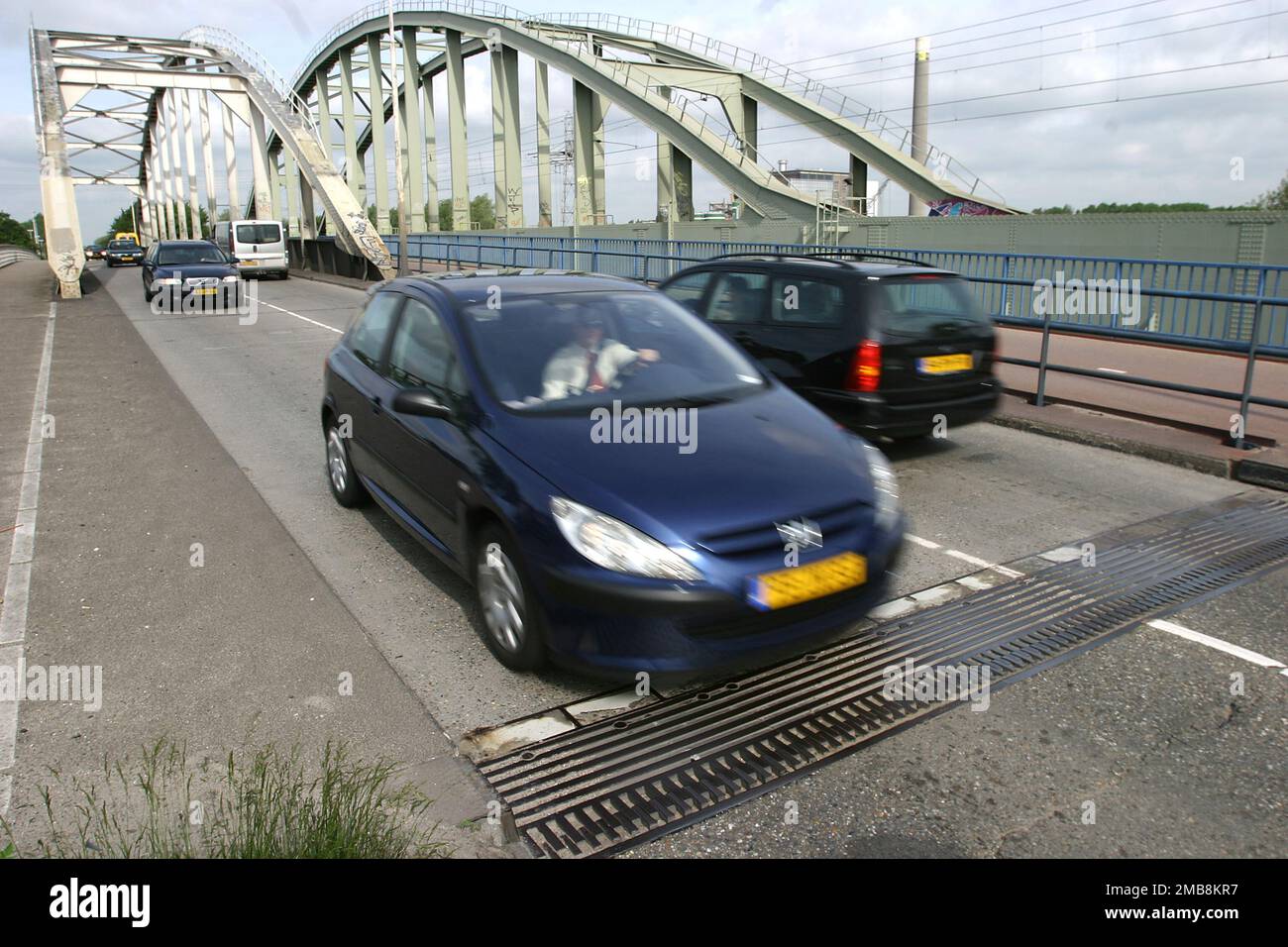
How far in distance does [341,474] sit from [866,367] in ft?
12.7

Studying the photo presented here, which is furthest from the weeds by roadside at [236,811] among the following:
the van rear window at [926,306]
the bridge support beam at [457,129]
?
the bridge support beam at [457,129]

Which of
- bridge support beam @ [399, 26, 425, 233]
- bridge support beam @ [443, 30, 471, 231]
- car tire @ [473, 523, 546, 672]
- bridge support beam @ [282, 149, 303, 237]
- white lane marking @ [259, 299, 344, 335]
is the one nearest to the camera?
car tire @ [473, 523, 546, 672]

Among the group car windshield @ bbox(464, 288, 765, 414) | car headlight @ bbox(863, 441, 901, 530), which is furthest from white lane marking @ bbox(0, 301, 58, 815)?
car headlight @ bbox(863, 441, 901, 530)

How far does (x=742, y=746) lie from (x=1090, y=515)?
403cm

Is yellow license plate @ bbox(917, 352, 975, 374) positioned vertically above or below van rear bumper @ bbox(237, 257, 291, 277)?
below

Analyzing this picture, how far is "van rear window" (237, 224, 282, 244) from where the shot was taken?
34.1m

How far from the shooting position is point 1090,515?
645cm

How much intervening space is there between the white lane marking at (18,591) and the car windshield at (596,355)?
2349mm

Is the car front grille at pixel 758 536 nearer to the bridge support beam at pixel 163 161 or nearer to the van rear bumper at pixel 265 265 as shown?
the van rear bumper at pixel 265 265

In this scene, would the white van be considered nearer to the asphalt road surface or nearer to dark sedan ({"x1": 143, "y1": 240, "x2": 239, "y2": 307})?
dark sedan ({"x1": 143, "y1": 240, "x2": 239, "y2": 307})

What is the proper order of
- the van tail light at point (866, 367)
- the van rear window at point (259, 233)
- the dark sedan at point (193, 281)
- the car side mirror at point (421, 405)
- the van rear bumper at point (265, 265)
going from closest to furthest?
the car side mirror at point (421, 405)
the van tail light at point (866, 367)
the dark sedan at point (193, 281)
the van rear bumper at point (265, 265)
the van rear window at point (259, 233)

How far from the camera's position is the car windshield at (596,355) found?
4527 mm

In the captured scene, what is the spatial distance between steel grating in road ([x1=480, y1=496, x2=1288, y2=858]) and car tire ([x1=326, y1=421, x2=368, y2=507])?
3.31 metres
